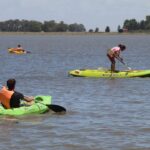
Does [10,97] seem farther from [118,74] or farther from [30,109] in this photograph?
[118,74]

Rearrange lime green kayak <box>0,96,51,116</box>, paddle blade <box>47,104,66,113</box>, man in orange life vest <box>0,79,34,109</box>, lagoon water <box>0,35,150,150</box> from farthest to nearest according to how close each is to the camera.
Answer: paddle blade <box>47,104,66,113</box>, man in orange life vest <box>0,79,34,109</box>, lime green kayak <box>0,96,51,116</box>, lagoon water <box>0,35,150,150</box>

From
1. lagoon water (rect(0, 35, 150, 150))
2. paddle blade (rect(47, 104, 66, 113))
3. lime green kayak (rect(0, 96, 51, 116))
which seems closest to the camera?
lagoon water (rect(0, 35, 150, 150))

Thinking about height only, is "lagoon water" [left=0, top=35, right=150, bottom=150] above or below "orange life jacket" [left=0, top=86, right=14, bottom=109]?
below

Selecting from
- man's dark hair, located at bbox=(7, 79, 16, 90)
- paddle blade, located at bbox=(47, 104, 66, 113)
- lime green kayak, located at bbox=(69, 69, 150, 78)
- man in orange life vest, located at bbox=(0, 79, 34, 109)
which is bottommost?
lime green kayak, located at bbox=(69, 69, 150, 78)

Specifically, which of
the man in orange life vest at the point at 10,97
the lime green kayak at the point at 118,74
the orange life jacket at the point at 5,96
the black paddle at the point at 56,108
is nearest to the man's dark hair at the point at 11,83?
the man in orange life vest at the point at 10,97

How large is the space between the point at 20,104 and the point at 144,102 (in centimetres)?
460

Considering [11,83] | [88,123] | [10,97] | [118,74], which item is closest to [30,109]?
[10,97]

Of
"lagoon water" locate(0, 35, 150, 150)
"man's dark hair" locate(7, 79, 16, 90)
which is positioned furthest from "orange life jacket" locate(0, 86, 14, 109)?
"lagoon water" locate(0, 35, 150, 150)

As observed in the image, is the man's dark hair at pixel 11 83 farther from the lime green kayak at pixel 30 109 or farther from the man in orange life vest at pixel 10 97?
the lime green kayak at pixel 30 109

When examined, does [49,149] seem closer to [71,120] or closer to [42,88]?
[71,120]

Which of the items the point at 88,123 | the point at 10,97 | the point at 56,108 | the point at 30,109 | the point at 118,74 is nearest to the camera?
the point at 88,123

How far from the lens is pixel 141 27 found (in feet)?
626

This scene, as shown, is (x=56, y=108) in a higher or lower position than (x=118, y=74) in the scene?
higher

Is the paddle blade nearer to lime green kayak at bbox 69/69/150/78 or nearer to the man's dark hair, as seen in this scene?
the man's dark hair
